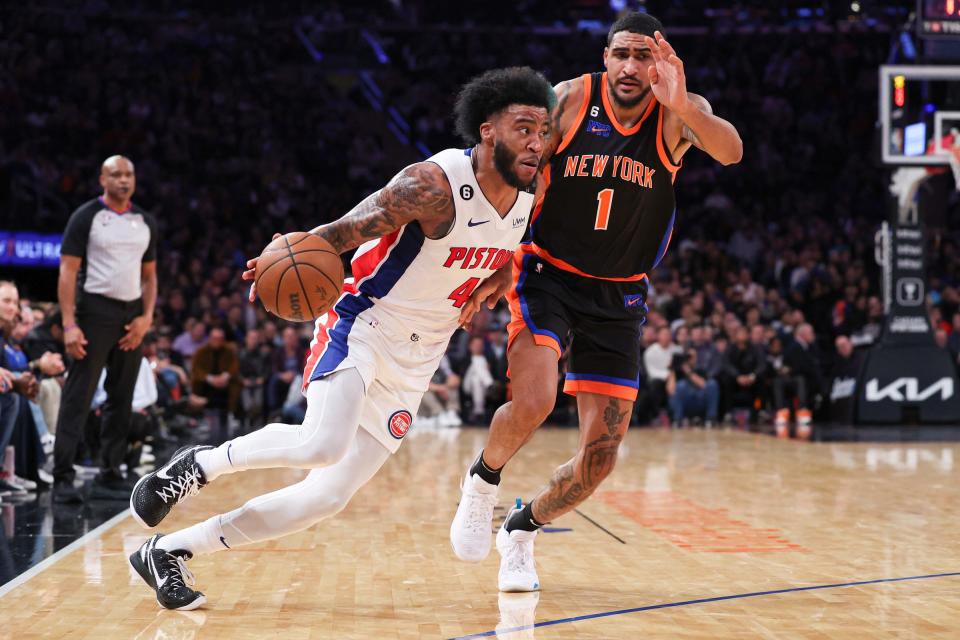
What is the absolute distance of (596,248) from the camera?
182 inches

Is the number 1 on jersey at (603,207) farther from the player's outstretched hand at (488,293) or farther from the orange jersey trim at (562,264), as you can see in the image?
the player's outstretched hand at (488,293)

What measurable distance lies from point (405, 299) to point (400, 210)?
1.16 ft

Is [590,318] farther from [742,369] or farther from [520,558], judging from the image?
[742,369]

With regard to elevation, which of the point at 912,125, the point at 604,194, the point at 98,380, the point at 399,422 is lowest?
the point at 98,380

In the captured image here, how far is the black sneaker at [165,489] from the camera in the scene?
387 centimetres

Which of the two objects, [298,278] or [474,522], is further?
[474,522]

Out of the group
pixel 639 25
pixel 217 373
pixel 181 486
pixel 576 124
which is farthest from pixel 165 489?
pixel 217 373

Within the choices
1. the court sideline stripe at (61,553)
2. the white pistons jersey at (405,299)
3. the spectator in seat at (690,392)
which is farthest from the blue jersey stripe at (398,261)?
the spectator in seat at (690,392)

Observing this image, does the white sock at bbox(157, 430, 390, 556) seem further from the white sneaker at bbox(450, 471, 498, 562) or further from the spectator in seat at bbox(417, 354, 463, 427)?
the spectator in seat at bbox(417, 354, 463, 427)

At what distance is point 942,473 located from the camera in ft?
28.2

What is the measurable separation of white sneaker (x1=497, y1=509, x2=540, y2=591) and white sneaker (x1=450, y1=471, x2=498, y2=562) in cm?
10

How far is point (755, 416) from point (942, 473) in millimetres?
7458

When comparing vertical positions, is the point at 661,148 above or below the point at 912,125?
below

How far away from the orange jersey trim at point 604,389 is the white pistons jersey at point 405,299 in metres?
0.77
